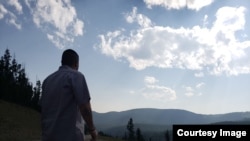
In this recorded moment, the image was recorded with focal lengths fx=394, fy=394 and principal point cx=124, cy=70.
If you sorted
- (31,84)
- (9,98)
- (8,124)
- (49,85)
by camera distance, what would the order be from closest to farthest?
(49,85), (8,124), (9,98), (31,84)

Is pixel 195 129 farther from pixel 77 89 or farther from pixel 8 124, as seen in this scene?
pixel 8 124

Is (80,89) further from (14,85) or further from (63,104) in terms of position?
(14,85)

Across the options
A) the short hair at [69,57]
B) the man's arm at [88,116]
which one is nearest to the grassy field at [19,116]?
the short hair at [69,57]

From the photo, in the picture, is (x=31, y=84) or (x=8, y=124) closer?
(x=8, y=124)

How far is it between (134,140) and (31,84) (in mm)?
50480

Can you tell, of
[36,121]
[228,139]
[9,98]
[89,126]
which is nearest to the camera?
[89,126]

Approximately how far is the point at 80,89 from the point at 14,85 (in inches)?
6084

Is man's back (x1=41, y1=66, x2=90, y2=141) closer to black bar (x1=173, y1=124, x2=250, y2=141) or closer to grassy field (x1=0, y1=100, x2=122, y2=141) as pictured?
black bar (x1=173, y1=124, x2=250, y2=141)

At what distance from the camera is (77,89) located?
224 inches

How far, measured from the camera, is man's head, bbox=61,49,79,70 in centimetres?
614

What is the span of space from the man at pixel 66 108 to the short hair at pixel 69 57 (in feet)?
0.29

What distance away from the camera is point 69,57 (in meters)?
6.16

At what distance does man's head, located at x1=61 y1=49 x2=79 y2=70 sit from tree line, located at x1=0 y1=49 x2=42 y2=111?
467 ft

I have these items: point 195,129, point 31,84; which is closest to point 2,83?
point 31,84
